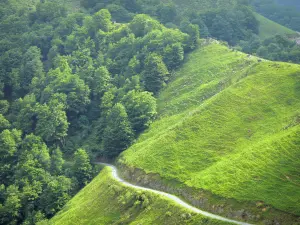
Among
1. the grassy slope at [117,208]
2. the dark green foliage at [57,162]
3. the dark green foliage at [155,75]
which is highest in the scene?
the dark green foliage at [155,75]

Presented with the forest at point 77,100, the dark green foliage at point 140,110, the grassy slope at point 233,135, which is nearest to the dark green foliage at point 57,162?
the forest at point 77,100

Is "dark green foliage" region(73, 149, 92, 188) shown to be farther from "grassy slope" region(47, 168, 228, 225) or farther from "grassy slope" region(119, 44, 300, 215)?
"grassy slope" region(119, 44, 300, 215)

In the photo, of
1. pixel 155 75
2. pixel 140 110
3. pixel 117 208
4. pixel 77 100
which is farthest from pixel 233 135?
pixel 77 100

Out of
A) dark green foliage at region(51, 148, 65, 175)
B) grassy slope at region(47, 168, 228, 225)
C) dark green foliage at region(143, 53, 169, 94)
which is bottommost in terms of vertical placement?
dark green foliage at region(51, 148, 65, 175)

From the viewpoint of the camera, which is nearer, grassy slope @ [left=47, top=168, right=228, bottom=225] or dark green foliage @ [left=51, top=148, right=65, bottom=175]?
grassy slope @ [left=47, top=168, right=228, bottom=225]

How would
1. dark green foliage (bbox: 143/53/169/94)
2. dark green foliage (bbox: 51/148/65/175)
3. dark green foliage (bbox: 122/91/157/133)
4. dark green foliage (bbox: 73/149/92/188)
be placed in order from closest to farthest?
dark green foliage (bbox: 73/149/92/188) → dark green foliage (bbox: 51/148/65/175) → dark green foliage (bbox: 122/91/157/133) → dark green foliage (bbox: 143/53/169/94)

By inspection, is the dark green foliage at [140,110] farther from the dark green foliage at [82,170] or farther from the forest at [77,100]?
the dark green foliage at [82,170]

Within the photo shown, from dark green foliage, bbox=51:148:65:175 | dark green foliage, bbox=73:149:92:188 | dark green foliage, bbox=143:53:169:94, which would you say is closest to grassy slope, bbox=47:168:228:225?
dark green foliage, bbox=73:149:92:188

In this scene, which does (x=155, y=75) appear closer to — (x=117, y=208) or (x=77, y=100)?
(x=77, y=100)
